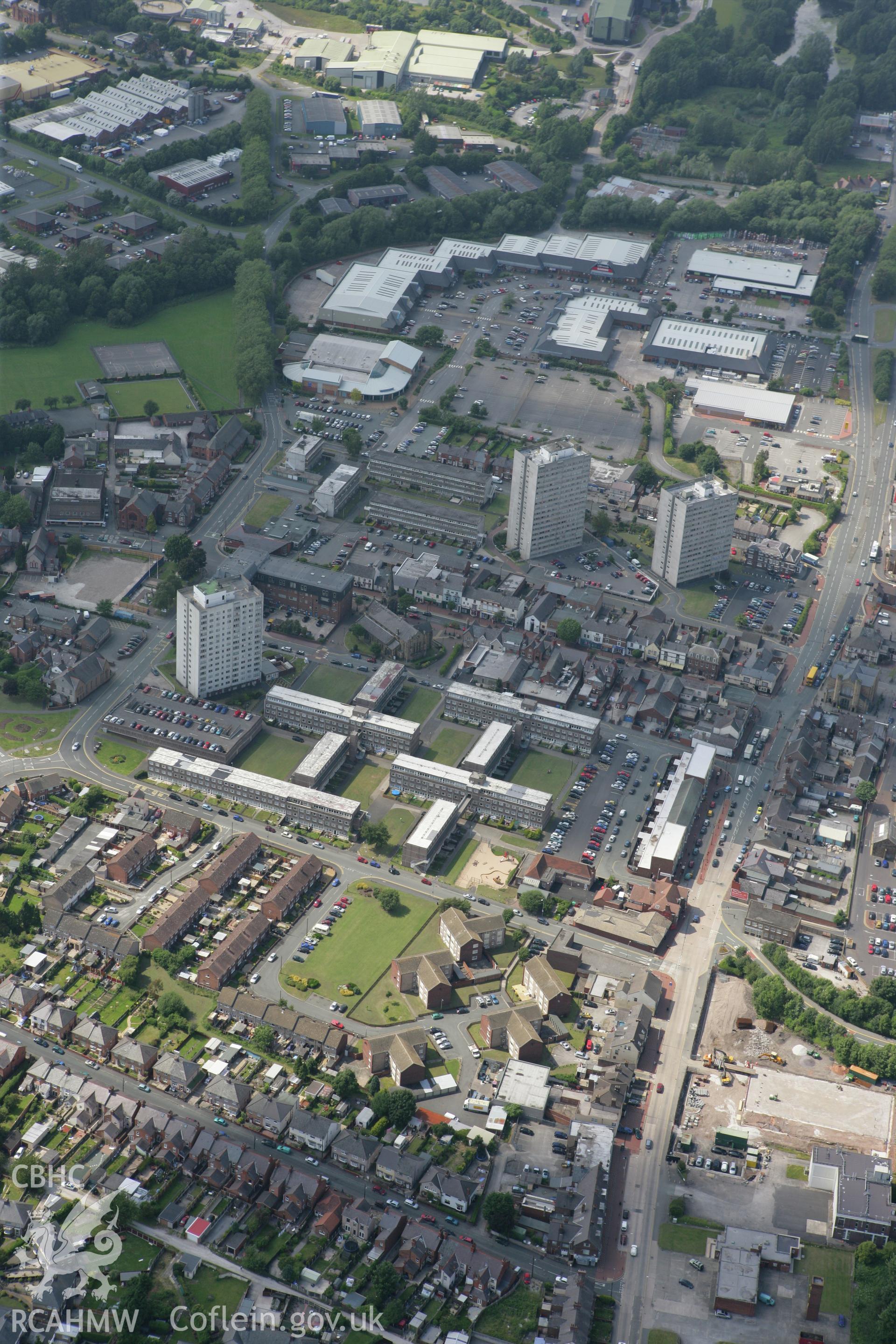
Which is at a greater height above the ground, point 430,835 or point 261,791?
point 430,835

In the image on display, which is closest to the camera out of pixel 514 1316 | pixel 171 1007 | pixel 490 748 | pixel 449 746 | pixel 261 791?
pixel 514 1316

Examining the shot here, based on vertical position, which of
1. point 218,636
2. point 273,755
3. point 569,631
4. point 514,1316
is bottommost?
point 273,755

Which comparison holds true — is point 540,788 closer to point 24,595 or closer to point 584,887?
point 584,887

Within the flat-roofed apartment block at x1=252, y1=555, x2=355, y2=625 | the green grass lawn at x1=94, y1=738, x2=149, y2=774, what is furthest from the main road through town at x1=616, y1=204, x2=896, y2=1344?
the green grass lawn at x1=94, y1=738, x2=149, y2=774

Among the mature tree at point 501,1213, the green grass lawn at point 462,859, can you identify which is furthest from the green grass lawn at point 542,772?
the mature tree at point 501,1213

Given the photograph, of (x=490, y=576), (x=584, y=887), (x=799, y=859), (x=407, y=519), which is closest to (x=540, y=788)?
(x=584, y=887)

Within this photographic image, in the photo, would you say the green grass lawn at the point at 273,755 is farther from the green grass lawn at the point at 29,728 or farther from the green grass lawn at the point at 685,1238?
the green grass lawn at the point at 685,1238

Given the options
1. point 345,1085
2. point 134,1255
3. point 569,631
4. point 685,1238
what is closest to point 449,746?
point 569,631

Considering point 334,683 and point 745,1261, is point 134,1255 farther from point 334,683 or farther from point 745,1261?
point 334,683
